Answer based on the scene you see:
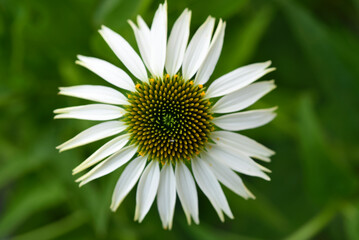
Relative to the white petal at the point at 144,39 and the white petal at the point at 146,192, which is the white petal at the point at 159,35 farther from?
the white petal at the point at 146,192

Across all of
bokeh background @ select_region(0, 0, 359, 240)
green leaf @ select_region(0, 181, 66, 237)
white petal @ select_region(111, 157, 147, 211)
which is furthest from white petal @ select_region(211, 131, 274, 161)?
green leaf @ select_region(0, 181, 66, 237)

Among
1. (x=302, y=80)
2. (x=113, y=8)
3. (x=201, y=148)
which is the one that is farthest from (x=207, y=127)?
(x=302, y=80)

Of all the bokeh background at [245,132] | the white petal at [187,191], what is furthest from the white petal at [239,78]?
the bokeh background at [245,132]

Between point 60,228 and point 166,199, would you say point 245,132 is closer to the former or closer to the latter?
point 166,199

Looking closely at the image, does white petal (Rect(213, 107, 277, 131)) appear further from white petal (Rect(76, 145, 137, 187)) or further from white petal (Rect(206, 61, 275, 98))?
white petal (Rect(76, 145, 137, 187))

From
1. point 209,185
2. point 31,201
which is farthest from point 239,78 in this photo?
point 31,201

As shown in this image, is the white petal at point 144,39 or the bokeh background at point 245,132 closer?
the white petal at point 144,39

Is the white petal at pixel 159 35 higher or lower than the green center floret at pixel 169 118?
higher
